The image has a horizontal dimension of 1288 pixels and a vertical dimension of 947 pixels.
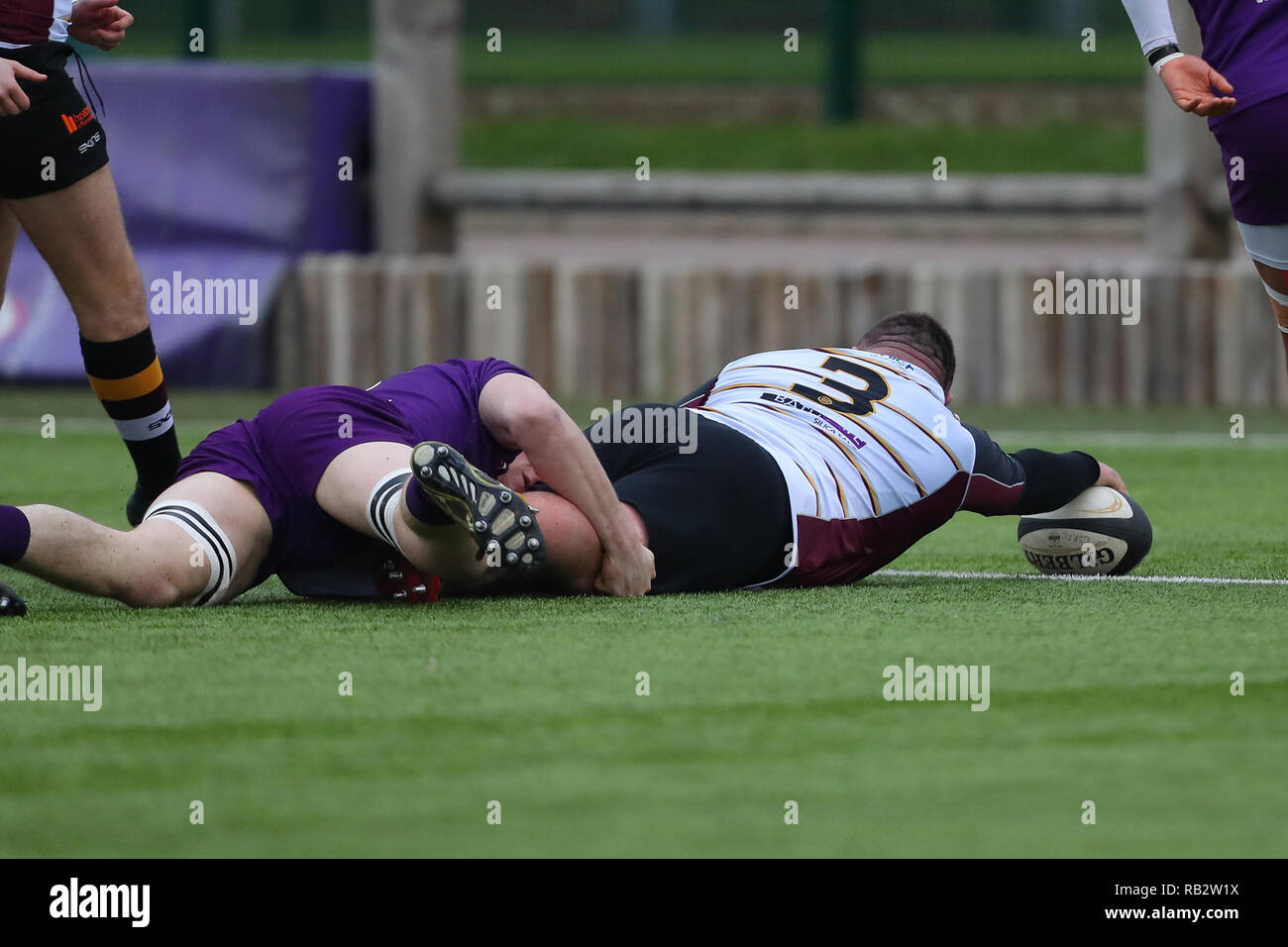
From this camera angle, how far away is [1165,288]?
10.8 meters

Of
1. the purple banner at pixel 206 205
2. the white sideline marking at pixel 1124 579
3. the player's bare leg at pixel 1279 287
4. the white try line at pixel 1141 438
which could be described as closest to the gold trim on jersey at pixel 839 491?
the white sideline marking at pixel 1124 579

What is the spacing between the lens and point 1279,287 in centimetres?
519

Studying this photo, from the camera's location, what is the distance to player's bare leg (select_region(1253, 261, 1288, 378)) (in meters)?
5.14

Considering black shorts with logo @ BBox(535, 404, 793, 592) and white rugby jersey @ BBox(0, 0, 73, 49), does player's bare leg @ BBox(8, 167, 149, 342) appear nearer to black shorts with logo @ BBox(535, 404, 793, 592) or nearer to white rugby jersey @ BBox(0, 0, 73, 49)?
white rugby jersey @ BBox(0, 0, 73, 49)

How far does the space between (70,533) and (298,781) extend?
4.64 feet

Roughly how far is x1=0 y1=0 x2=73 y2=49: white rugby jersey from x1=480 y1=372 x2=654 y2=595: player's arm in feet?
4.39

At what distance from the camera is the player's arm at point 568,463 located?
15.4ft

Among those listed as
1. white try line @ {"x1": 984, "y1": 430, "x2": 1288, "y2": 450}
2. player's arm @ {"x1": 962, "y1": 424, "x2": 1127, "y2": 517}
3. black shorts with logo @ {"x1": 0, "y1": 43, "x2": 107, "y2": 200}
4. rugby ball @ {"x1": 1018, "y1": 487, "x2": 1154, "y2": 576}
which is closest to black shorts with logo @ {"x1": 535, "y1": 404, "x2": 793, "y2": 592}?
player's arm @ {"x1": 962, "y1": 424, "x2": 1127, "y2": 517}

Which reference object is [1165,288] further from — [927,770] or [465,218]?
[465,218]

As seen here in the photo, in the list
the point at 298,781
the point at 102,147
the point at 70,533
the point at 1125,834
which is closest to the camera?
the point at 1125,834

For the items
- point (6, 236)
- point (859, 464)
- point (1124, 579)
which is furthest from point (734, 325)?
point (6, 236)

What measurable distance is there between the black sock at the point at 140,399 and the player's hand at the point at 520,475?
1.00 m

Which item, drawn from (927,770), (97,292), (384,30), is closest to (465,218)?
(384,30)

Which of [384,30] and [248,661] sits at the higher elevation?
[384,30]
